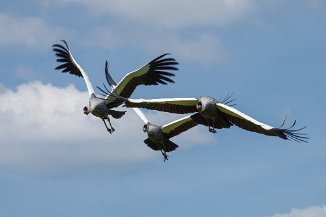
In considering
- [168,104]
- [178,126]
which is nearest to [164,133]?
[178,126]

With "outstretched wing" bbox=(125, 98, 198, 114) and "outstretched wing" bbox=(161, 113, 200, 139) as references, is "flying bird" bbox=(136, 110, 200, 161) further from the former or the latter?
"outstretched wing" bbox=(125, 98, 198, 114)

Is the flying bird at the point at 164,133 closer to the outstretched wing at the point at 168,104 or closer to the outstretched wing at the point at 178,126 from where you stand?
the outstretched wing at the point at 178,126

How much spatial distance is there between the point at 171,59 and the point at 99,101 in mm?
4635

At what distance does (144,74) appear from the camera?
5122cm

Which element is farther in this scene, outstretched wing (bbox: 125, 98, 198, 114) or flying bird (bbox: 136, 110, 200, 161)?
flying bird (bbox: 136, 110, 200, 161)

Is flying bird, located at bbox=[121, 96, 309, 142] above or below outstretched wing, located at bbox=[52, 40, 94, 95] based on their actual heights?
below

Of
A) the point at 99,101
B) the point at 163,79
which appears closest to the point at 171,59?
the point at 163,79

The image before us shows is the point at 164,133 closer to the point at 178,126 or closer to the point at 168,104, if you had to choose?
the point at 178,126

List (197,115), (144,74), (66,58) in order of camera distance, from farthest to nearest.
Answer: (66,58)
(144,74)
(197,115)

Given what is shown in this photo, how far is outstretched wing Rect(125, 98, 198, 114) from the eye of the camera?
152 ft

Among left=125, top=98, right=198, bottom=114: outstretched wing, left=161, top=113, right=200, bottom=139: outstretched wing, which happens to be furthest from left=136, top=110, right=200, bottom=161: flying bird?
left=125, top=98, right=198, bottom=114: outstretched wing

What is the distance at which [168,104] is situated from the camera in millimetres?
46656

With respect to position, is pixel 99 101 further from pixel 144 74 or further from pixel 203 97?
pixel 203 97

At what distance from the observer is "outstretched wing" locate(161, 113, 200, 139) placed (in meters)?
51.5
